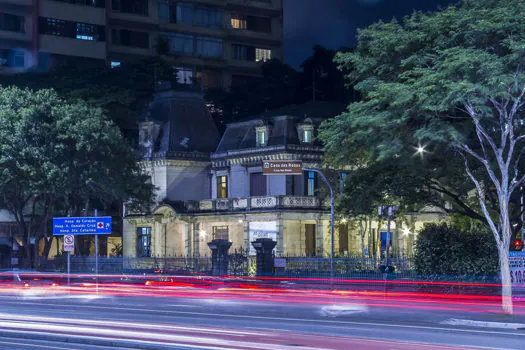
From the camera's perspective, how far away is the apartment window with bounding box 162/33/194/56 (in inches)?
4198

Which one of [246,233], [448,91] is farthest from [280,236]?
[448,91]

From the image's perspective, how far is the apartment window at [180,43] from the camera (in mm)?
106625

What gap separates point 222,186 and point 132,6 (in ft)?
124

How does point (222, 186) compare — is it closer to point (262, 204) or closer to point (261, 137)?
point (261, 137)

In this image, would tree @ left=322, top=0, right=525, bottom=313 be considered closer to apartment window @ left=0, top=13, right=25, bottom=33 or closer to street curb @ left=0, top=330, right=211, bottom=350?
street curb @ left=0, top=330, right=211, bottom=350

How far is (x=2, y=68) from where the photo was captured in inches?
3654

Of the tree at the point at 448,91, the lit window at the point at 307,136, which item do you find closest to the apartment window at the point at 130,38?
the lit window at the point at 307,136

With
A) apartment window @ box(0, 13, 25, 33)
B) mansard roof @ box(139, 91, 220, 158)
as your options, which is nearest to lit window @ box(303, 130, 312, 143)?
mansard roof @ box(139, 91, 220, 158)

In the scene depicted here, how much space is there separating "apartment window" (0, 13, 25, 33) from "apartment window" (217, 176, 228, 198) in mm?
33590

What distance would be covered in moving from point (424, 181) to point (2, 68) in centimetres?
6031

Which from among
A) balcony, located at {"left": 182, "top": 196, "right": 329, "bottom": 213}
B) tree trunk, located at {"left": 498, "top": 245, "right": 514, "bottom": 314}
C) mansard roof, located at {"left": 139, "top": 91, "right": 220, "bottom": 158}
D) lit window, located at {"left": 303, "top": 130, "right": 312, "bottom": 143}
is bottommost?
tree trunk, located at {"left": 498, "top": 245, "right": 514, "bottom": 314}

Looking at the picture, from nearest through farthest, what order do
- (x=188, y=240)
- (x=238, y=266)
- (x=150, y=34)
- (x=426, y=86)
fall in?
(x=426, y=86) → (x=238, y=266) → (x=188, y=240) → (x=150, y=34)

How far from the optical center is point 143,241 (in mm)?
74875

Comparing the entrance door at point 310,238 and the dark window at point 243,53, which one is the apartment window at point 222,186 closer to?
the entrance door at point 310,238
